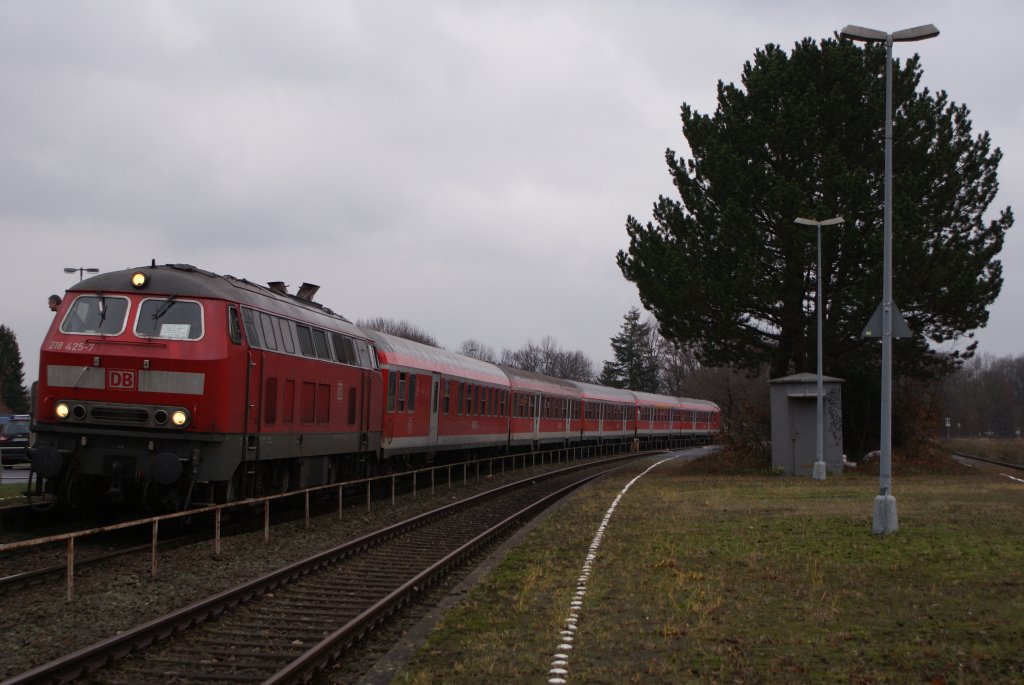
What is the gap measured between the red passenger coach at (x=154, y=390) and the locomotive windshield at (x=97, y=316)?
0.6 inches

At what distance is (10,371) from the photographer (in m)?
Result: 103

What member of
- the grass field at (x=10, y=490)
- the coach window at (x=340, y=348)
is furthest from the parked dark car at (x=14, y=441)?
the coach window at (x=340, y=348)

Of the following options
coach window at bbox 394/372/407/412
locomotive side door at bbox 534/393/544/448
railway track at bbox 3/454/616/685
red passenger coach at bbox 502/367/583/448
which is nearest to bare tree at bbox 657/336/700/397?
red passenger coach at bbox 502/367/583/448

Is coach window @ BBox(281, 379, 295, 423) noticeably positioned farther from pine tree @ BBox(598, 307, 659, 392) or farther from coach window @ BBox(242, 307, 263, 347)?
pine tree @ BBox(598, 307, 659, 392)

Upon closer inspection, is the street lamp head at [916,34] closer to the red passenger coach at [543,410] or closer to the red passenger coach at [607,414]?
the red passenger coach at [543,410]

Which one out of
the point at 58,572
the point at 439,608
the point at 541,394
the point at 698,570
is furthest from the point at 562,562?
the point at 541,394

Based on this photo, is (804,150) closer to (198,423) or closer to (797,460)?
(797,460)

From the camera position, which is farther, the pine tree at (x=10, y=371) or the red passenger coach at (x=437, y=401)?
the pine tree at (x=10, y=371)

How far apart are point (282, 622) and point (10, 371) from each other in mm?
105697

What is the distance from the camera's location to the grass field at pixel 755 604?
7.39 m

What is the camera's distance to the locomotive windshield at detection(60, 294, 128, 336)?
13.6 metres

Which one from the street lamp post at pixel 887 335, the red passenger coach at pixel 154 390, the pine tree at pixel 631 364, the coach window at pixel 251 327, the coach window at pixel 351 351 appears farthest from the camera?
the pine tree at pixel 631 364

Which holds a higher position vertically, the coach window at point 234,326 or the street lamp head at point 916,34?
the street lamp head at point 916,34

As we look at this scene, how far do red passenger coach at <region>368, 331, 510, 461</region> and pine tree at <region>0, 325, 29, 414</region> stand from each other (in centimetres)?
8127
